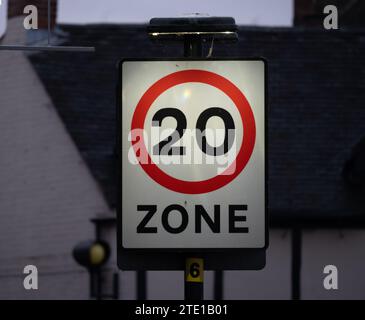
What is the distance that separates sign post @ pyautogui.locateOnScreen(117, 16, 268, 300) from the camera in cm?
340

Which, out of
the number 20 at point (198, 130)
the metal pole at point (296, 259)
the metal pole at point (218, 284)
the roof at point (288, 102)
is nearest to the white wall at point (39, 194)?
the roof at point (288, 102)

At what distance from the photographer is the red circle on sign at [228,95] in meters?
3.41

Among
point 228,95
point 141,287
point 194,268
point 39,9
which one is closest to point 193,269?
point 194,268

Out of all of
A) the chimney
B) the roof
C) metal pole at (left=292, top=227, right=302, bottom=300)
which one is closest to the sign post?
metal pole at (left=292, top=227, right=302, bottom=300)

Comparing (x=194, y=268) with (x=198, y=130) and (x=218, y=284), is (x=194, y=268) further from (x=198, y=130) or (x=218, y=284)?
(x=218, y=284)

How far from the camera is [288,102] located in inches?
836

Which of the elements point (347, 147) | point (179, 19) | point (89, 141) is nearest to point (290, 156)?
point (347, 147)

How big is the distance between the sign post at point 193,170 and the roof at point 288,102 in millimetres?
16207

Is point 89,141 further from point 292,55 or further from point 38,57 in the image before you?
point 292,55

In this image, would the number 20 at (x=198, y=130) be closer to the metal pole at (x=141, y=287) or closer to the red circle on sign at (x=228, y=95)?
the red circle on sign at (x=228, y=95)

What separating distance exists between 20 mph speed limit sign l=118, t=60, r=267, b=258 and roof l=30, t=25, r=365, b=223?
16209 mm

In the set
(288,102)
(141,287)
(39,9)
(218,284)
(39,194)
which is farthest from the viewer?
(39,9)

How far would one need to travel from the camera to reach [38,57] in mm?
21141

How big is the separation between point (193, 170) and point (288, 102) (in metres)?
17.9
